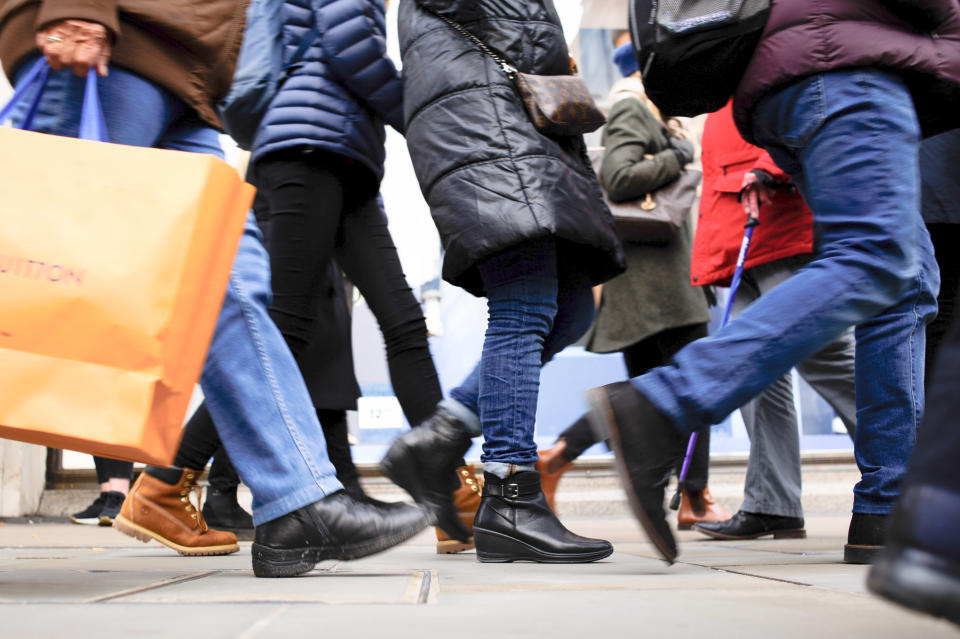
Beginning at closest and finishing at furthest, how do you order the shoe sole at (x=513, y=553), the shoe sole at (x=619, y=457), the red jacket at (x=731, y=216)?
the shoe sole at (x=619, y=457) → the shoe sole at (x=513, y=553) → the red jacket at (x=731, y=216)

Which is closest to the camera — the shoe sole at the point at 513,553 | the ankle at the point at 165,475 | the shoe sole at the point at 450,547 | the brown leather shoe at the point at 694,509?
the shoe sole at the point at 513,553

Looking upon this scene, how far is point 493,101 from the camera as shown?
218 cm

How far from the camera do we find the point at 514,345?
7.20 ft

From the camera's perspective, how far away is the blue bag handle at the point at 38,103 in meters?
1.56

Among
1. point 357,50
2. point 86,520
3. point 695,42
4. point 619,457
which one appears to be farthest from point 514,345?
point 86,520

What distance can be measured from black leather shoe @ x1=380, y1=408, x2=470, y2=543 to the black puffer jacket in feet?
1.30

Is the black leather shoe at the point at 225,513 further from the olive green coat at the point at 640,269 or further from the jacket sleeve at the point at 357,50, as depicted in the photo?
the olive green coat at the point at 640,269

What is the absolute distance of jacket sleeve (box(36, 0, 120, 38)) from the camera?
1559 mm

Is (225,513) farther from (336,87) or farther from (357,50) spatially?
(357,50)

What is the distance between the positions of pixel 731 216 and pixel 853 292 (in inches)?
58.7

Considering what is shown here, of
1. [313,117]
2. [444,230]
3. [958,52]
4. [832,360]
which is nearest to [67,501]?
[313,117]

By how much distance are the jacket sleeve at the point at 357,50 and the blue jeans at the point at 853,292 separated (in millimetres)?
1133

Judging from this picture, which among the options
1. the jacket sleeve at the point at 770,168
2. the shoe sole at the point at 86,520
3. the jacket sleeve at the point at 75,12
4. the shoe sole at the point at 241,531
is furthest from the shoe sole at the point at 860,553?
the shoe sole at the point at 86,520

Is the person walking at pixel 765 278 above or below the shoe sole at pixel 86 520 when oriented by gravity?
above
